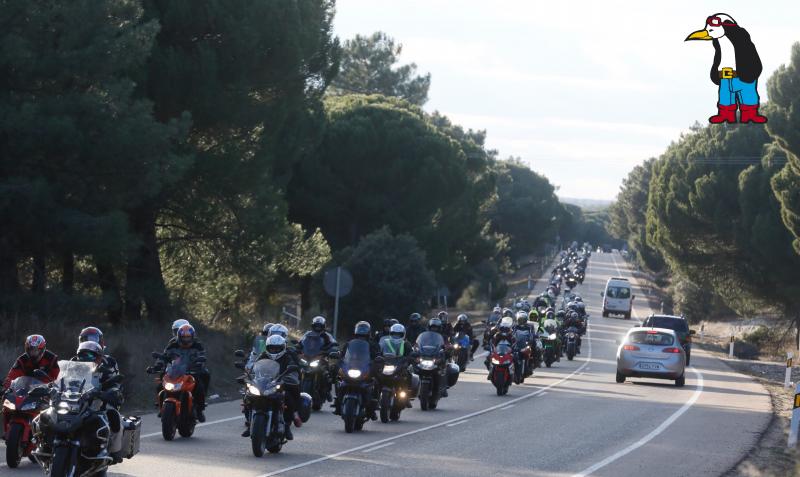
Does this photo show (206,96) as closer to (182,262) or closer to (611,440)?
(182,262)

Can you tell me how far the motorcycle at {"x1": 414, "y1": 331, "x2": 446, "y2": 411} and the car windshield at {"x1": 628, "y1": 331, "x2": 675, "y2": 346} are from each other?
32.7 ft

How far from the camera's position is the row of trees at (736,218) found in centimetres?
5491

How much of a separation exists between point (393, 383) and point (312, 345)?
1494 mm

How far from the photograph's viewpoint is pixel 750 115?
23484 millimetres

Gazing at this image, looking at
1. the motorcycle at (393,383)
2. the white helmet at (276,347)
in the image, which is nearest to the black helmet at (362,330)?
the motorcycle at (393,383)

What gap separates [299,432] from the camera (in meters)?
17.9

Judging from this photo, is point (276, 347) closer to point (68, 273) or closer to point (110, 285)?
point (68, 273)

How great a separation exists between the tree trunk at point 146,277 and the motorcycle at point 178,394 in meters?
15.0

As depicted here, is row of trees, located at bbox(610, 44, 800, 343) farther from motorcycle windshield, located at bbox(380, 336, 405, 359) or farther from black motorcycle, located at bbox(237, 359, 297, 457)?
black motorcycle, located at bbox(237, 359, 297, 457)

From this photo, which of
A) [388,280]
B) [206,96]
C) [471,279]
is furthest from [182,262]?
[471,279]

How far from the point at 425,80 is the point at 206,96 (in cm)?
9044

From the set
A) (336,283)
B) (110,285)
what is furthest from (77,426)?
(110,285)

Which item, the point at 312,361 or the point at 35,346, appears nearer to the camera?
the point at 35,346

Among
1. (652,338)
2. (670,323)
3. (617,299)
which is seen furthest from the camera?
(617,299)
